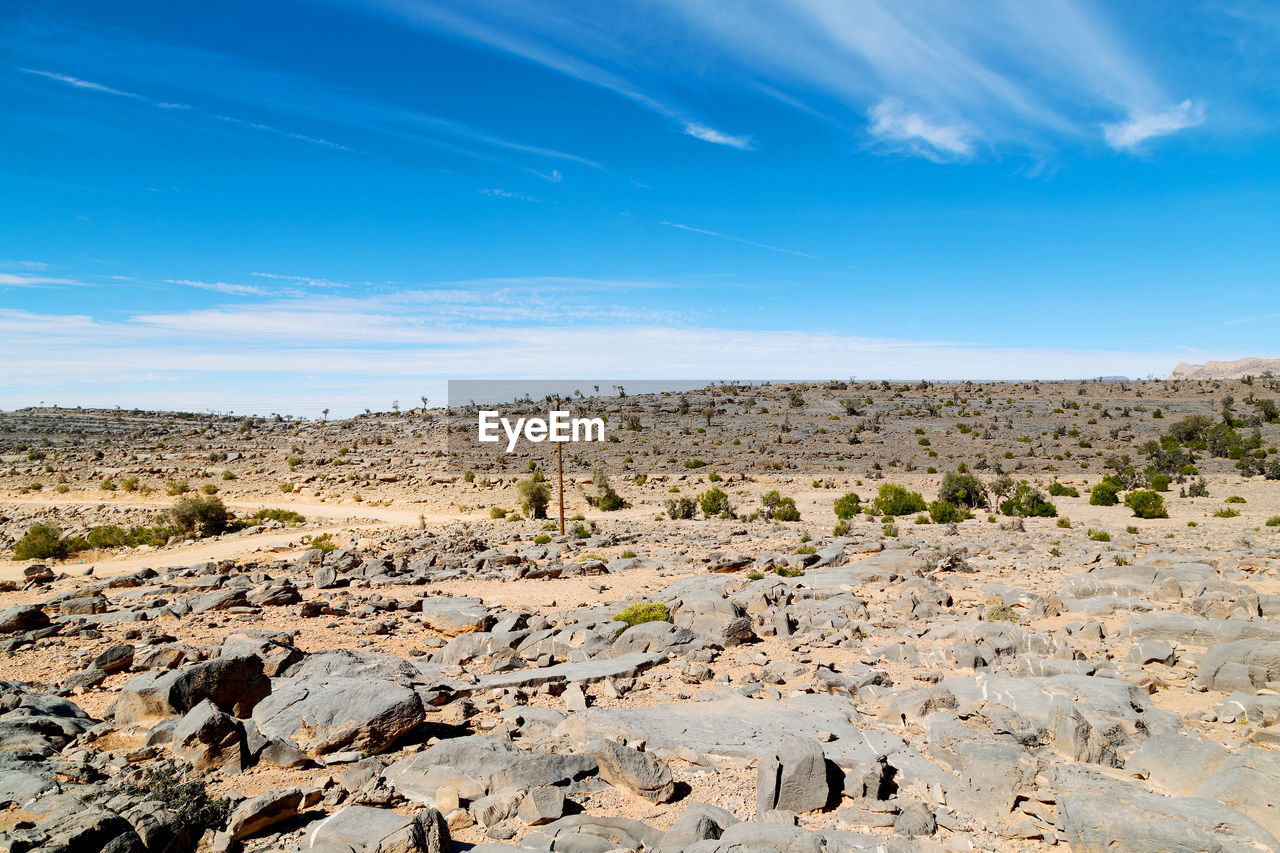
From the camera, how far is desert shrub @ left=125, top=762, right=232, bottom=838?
5926 millimetres

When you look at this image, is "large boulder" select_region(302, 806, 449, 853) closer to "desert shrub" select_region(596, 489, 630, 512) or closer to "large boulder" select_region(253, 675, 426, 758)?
"large boulder" select_region(253, 675, 426, 758)

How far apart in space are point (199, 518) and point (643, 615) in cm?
2904

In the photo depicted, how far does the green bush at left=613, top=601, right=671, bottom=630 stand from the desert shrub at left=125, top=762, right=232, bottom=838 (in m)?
9.33

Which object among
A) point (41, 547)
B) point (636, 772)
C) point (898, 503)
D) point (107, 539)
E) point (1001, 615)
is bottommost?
point (107, 539)

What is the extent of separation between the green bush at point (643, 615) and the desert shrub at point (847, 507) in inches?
778

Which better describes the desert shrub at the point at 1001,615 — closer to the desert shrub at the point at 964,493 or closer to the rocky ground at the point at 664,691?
the rocky ground at the point at 664,691

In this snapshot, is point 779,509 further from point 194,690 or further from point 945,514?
point 194,690

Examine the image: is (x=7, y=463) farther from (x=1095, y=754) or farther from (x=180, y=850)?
(x=1095, y=754)

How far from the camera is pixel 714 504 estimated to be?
36188 mm

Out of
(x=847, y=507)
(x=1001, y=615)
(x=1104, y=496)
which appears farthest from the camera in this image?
(x=847, y=507)

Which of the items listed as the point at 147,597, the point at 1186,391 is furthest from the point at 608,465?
the point at 1186,391

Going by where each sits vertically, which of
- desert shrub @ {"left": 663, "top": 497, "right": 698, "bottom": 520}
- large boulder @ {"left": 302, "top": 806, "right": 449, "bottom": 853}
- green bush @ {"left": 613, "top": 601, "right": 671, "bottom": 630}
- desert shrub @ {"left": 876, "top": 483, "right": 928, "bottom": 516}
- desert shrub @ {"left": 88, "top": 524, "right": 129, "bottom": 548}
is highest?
large boulder @ {"left": 302, "top": 806, "right": 449, "bottom": 853}

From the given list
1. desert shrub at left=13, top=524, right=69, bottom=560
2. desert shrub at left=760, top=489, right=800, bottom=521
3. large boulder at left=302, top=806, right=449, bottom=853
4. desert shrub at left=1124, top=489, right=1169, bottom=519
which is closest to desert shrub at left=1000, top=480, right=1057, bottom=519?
desert shrub at left=1124, top=489, right=1169, bottom=519

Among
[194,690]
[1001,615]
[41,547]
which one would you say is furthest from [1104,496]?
[41,547]
